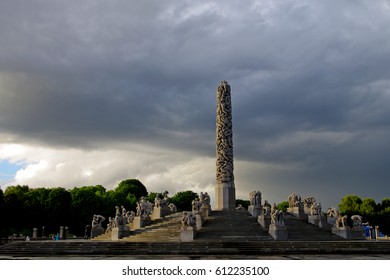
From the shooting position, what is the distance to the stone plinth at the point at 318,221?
34.7 meters

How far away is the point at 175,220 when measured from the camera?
34.0m

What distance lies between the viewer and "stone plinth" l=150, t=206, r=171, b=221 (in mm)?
38312

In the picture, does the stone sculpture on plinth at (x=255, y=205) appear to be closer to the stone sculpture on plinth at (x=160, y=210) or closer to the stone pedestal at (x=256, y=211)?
the stone pedestal at (x=256, y=211)

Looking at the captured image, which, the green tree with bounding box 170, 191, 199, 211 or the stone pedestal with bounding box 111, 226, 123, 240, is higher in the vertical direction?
the green tree with bounding box 170, 191, 199, 211

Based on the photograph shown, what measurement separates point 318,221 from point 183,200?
148 feet

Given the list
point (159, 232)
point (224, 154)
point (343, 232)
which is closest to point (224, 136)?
point (224, 154)

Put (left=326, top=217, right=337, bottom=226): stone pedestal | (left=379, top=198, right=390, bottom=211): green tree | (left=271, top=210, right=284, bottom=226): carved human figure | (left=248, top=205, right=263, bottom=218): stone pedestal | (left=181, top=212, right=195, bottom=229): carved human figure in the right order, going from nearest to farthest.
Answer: (left=181, top=212, right=195, bottom=229): carved human figure, (left=271, top=210, right=284, bottom=226): carved human figure, (left=248, top=205, right=263, bottom=218): stone pedestal, (left=326, top=217, right=337, bottom=226): stone pedestal, (left=379, top=198, right=390, bottom=211): green tree

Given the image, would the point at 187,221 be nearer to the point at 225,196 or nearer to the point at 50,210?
the point at 225,196

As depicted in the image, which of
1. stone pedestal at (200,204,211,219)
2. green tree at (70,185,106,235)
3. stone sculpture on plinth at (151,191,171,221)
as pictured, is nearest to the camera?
stone pedestal at (200,204,211,219)

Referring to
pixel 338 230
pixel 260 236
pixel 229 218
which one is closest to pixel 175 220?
pixel 229 218

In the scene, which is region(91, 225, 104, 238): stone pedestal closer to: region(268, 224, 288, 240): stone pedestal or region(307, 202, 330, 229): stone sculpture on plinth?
region(268, 224, 288, 240): stone pedestal

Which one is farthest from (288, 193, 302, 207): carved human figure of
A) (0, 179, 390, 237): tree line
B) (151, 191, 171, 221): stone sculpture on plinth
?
(0, 179, 390, 237): tree line

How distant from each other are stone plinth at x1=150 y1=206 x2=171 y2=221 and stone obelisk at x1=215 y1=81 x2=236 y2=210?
5033mm

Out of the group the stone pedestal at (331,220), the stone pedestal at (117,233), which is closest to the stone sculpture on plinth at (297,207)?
the stone pedestal at (331,220)
